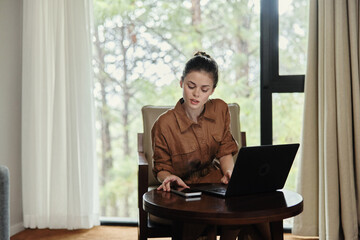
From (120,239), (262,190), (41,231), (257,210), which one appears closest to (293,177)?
(120,239)

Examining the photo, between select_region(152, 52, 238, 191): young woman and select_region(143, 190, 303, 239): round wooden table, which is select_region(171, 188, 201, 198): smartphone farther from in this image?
select_region(152, 52, 238, 191): young woman

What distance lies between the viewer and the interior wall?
3596mm

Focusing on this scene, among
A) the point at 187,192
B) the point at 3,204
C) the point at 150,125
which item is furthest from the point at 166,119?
the point at 3,204

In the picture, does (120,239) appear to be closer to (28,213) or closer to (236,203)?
(28,213)

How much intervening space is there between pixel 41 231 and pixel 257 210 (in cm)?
239

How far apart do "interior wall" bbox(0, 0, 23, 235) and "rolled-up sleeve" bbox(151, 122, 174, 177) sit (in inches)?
67.5

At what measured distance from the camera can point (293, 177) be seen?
4.54 metres

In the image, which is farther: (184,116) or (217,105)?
(217,105)

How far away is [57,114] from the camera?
3666mm

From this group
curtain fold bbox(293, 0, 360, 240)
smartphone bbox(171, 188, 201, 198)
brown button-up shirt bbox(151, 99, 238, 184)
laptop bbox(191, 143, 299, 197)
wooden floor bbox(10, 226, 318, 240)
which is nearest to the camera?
laptop bbox(191, 143, 299, 197)

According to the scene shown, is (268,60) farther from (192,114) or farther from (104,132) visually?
(104,132)

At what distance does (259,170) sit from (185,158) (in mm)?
558

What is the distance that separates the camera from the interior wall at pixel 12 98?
360 centimetres

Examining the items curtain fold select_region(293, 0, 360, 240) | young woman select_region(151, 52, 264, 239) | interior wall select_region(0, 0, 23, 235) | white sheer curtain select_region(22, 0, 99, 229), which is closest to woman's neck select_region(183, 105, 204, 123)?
young woman select_region(151, 52, 264, 239)
